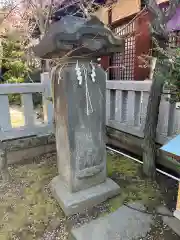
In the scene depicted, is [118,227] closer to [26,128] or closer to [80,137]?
[80,137]

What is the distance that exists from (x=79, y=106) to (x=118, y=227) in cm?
123

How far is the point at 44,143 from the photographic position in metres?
3.41

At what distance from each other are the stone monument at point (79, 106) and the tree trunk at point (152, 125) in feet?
1.87

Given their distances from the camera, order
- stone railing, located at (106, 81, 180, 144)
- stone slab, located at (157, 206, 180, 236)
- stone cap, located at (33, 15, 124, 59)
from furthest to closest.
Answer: stone railing, located at (106, 81, 180, 144), stone slab, located at (157, 206, 180, 236), stone cap, located at (33, 15, 124, 59)

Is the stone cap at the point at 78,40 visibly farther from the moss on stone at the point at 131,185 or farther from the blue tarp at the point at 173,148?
the moss on stone at the point at 131,185

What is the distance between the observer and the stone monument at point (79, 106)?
1.77 m

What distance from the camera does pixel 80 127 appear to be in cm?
205

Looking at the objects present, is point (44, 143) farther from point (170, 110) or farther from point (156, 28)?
point (156, 28)

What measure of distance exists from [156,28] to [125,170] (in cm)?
193

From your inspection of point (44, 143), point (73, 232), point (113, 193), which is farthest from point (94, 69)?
point (44, 143)

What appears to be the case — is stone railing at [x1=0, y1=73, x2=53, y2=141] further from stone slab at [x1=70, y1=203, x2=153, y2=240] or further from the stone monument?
stone slab at [x1=70, y1=203, x2=153, y2=240]

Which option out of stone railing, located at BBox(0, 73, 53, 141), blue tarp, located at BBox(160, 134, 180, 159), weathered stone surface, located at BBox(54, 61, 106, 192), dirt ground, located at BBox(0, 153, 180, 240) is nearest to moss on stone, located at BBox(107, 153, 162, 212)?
dirt ground, located at BBox(0, 153, 180, 240)

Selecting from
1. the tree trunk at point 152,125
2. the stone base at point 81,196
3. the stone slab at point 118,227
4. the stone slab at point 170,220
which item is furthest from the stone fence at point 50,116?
the stone slab at point 118,227

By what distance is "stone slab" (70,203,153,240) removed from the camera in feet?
5.84
